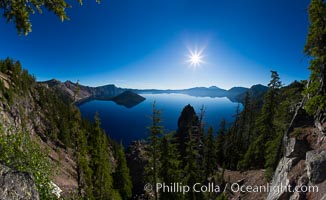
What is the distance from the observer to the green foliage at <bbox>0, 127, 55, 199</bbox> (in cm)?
870

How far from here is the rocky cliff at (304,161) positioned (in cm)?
1067

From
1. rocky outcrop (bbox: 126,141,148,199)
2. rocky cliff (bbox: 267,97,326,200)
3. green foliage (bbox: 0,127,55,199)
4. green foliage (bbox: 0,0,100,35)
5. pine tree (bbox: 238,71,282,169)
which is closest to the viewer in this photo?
green foliage (bbox: 0,0,100,35)

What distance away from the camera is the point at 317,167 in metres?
10.8

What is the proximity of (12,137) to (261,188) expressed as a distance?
885 inches

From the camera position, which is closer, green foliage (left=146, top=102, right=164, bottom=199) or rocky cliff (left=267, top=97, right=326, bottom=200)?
rocky cliff (left=267, top=97, right=326, bottom=200)

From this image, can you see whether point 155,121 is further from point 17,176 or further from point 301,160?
point 17,176

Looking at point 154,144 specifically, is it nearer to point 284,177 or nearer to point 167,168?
point 167,168

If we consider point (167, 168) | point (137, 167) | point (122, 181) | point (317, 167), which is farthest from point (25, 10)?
point (137, 167)

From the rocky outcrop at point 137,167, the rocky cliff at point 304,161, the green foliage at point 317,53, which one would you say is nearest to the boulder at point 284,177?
the rocky cliff at point 304,161

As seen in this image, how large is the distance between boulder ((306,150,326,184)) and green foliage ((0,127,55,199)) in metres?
13.8

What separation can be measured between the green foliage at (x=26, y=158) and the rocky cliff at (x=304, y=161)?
1365cm

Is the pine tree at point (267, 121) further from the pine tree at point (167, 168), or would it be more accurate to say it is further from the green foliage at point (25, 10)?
the green foliage at point (25, 10)

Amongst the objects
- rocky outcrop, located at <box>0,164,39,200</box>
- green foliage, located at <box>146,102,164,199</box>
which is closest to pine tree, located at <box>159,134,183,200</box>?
green foliage, located at <box>146,102,164,199</box>

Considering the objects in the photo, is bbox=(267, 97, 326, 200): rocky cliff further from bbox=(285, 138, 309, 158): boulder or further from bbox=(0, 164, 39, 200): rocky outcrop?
bbox=(0, 164, 39, 200): rocky outcrop
